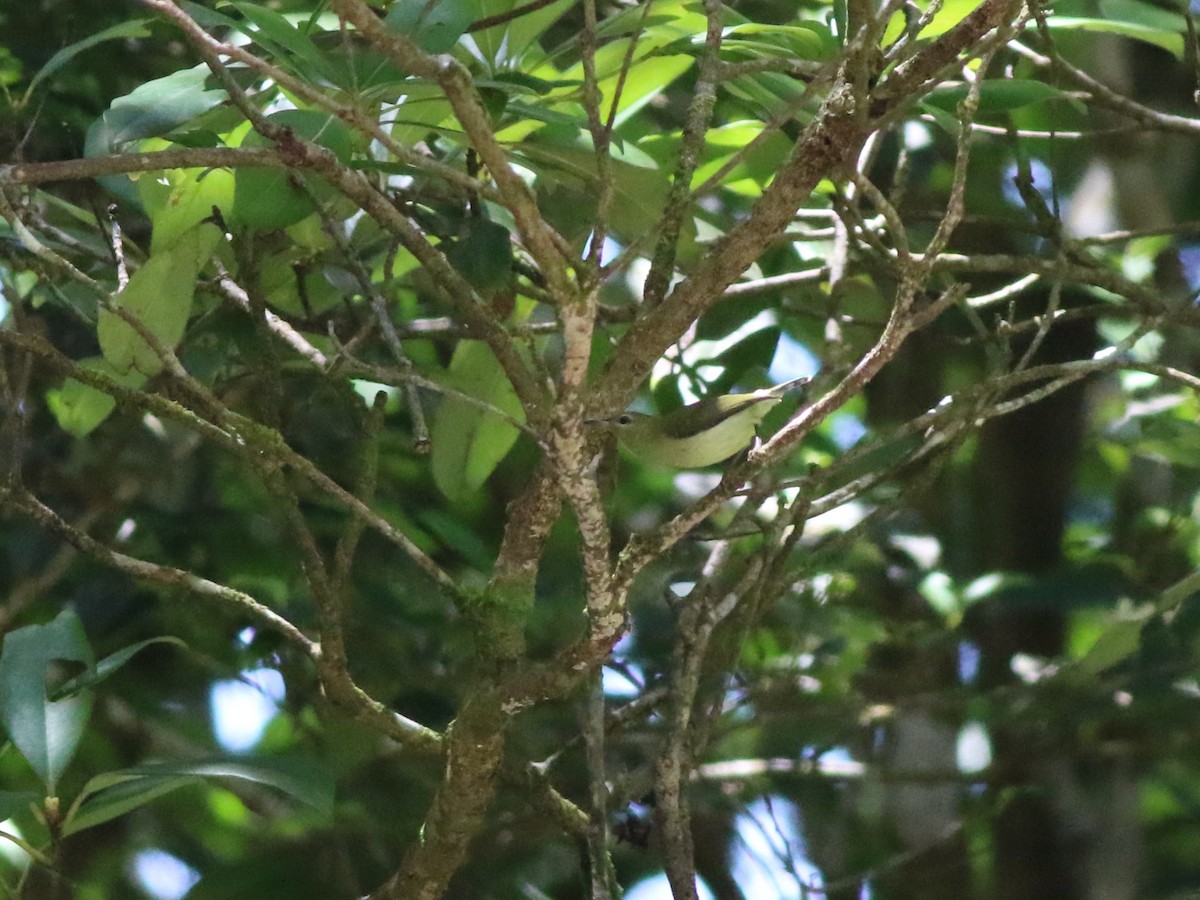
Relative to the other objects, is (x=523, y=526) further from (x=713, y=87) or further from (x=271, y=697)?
(x=271, y=697)

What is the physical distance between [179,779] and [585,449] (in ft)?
2.15

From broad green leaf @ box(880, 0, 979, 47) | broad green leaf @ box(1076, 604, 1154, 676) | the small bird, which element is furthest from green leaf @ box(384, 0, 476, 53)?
broad green leaf @ box(1076, 604, 1154, 676)

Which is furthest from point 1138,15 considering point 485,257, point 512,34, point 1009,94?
point 485,257

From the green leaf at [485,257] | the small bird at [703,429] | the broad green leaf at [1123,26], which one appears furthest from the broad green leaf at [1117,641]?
the green leaf at [485,257]

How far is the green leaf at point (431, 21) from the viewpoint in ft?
4.07

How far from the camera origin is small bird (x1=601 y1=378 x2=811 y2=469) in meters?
2.07

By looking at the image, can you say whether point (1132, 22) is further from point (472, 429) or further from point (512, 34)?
point (472, 429)

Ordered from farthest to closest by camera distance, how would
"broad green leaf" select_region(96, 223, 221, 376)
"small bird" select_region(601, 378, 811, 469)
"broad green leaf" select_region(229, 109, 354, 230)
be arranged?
"small bird" select_region(601, 378, 811, 469) < "broad green leaf" select_region(96, 223, 221, 376) < "broad green leaf" select_region(229, 109, 354, 230)

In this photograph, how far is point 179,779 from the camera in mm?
1479

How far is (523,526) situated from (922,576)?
1.74m

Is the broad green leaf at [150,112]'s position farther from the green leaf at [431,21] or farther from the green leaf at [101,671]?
the green leaf at [101,671]

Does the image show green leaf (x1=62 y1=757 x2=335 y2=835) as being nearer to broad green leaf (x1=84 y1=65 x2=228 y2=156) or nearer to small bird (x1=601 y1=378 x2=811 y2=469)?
broad green leaf (x1=84 y1=65 x2=228 y2=156)

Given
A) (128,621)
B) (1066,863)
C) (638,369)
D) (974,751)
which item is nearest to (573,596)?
(128,621)

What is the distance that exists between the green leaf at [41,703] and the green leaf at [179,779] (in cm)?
5
